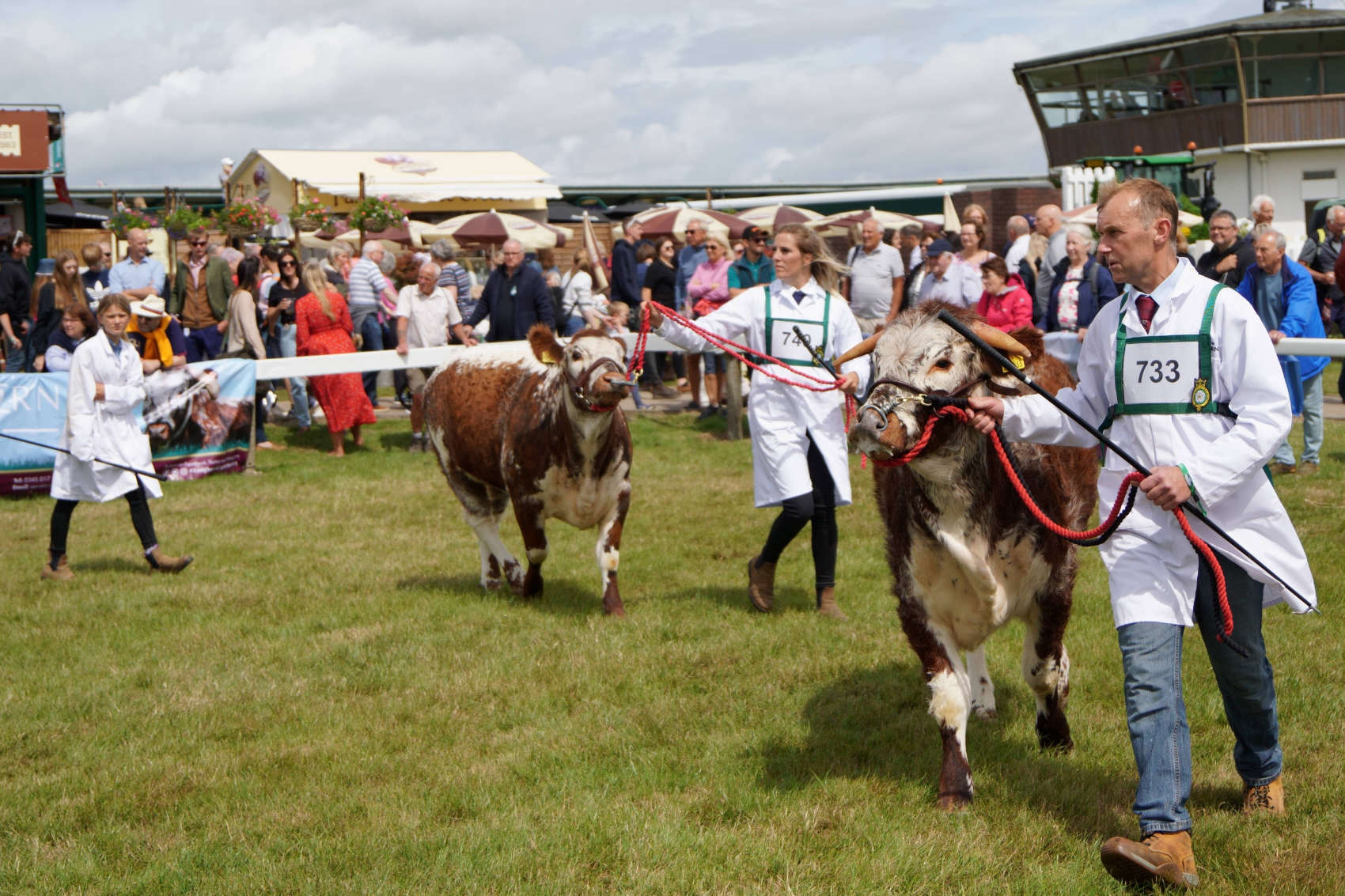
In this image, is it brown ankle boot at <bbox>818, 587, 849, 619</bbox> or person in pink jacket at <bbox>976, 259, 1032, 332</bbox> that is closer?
brown ankle boot at <bbox>818, 587, 849, 619</bbox>

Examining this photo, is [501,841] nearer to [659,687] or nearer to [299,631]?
[659,687]

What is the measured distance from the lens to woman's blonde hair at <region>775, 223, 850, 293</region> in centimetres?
747

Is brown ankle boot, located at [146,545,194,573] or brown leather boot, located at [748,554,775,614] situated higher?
brown ankle boot, located at [146,545,194,573]

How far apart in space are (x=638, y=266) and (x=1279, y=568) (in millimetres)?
15858

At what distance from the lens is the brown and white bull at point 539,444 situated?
25.5ft

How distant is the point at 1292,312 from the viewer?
35.9 feet

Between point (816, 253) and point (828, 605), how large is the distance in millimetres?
2059

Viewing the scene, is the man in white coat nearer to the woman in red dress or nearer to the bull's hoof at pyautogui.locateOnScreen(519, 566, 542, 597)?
the bull's hoof at pyautogui.locateOnScreen(519, 566, 542, 597)

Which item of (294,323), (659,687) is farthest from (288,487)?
(659,687)

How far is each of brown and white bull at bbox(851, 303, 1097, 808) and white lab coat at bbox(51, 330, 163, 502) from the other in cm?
602

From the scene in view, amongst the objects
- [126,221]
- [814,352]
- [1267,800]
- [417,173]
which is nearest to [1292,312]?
[814,352]

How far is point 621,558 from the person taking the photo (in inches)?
372

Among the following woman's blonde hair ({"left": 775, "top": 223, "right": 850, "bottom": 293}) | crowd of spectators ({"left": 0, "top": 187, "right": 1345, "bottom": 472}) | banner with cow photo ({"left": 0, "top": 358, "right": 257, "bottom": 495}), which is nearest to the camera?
woman's blonde hair ({"left": 775, "top": 223, "right": 850, "bottom": 293})

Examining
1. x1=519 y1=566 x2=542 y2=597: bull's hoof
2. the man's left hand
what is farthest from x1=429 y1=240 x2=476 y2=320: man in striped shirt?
the man's left hand
